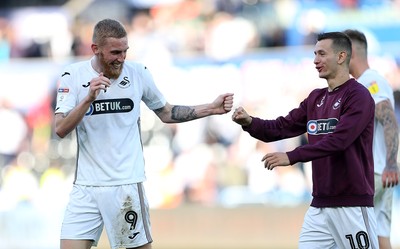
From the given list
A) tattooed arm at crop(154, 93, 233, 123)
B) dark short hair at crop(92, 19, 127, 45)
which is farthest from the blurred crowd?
dark short hair at crop(92, 19, 127, 45)

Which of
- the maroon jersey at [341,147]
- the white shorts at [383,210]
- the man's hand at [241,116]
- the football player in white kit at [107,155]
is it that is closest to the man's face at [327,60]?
the maroon jersey at [341,147]

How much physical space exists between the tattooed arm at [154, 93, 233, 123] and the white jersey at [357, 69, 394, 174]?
5.35ft

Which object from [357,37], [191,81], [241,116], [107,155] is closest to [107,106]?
[107,155]

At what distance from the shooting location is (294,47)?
17938 mm

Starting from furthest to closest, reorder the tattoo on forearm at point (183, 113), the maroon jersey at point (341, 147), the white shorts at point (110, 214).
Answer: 1. the tattoo on forearm at point (183, 113)
2. the white shorts at point (110, 214)
3. the maroon jersey at point (341, 147)

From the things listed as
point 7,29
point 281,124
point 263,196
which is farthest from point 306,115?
point 7,29

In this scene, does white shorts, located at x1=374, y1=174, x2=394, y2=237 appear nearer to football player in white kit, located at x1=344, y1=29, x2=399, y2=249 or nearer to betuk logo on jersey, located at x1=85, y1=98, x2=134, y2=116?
football player in white kit, located at x1=344, y1=29, x2=399, y2=249

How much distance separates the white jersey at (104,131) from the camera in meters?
7.47

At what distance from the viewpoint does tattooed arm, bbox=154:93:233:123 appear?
7.77 metres

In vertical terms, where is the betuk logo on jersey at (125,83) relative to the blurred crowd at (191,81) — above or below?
below

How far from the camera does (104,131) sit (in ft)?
24.6

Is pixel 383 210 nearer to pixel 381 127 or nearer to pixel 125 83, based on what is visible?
pixel 381 127

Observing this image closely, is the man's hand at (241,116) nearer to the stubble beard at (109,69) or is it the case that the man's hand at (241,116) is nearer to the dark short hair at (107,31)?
the stubble beard at (109,69)

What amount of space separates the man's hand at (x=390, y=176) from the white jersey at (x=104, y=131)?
2.40 metres
